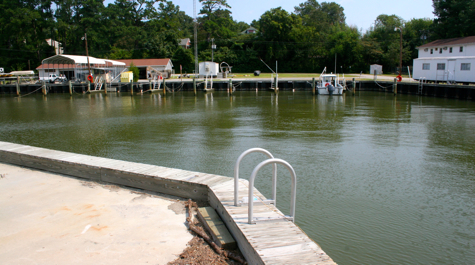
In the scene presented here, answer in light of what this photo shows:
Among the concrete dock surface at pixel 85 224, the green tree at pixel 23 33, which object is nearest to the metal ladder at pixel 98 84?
the green tree at pixel 23 33

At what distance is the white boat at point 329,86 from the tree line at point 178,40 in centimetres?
2583

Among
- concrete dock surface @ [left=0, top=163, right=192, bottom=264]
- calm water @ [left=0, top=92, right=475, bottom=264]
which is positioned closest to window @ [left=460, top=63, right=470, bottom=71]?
calm water @ [left=0, top=92, right=475, bottom=264]

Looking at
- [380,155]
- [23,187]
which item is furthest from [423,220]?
[23,187]

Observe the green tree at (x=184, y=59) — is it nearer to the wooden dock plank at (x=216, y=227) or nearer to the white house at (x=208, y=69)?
the white house at (x=208, y=69)

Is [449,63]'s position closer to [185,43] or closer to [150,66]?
[150,66]

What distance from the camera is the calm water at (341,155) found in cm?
677

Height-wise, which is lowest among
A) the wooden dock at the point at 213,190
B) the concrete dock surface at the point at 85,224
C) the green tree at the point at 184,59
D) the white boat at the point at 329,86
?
the concrete dock surface at the point at 85,224

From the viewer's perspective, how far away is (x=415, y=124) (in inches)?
783

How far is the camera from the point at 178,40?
71188 mm

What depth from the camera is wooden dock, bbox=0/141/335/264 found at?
13.1 feet

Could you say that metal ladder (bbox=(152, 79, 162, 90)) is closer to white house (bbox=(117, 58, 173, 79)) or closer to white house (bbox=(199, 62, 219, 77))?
white house (bbox=(117, 58, 173, 79))

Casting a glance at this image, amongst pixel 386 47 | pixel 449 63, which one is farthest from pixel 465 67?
pixel 386 47

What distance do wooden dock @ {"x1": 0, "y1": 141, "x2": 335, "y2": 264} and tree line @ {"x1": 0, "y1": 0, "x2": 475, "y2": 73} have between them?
60.1 meters

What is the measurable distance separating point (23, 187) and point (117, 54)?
66.8 m
